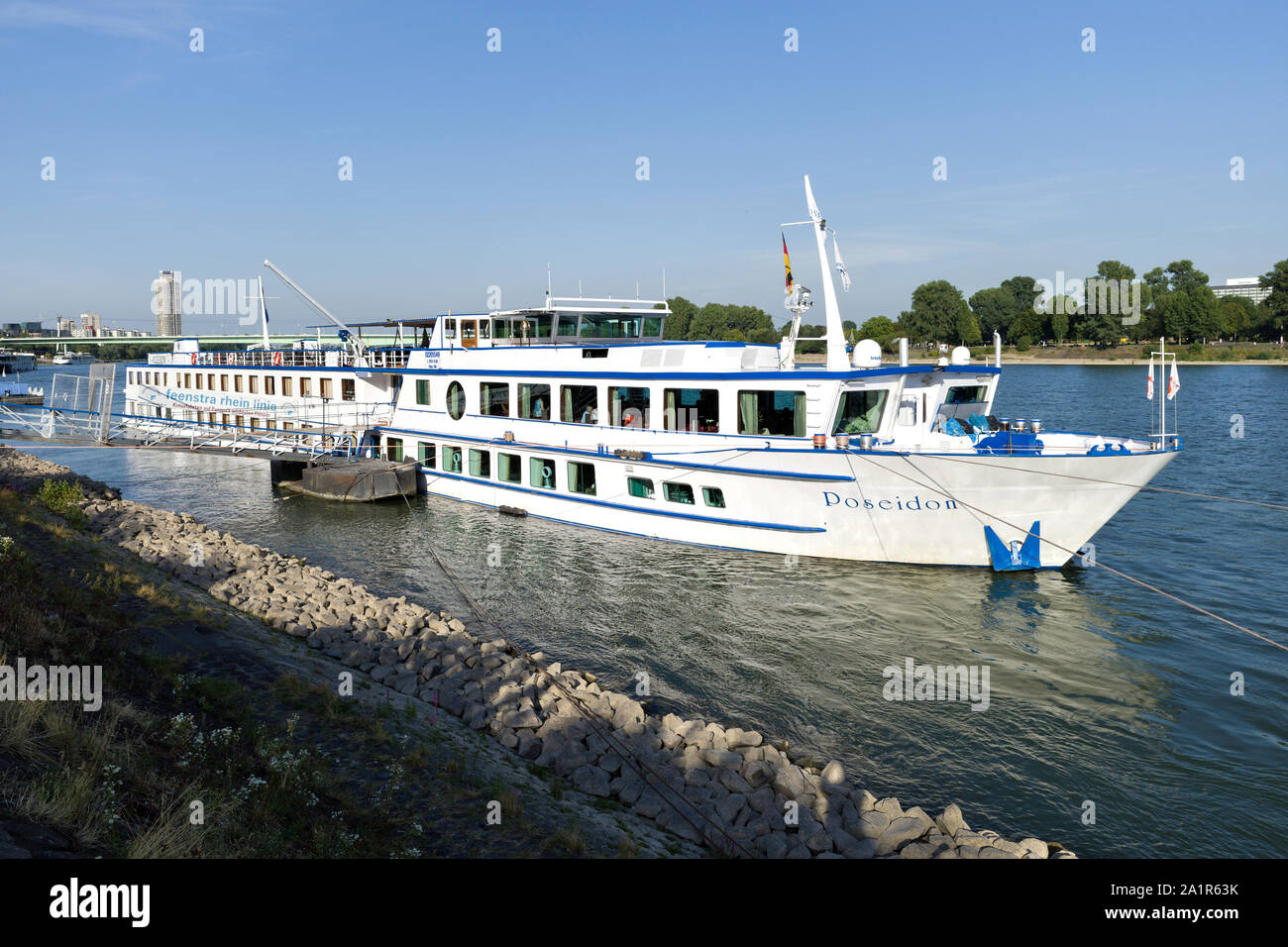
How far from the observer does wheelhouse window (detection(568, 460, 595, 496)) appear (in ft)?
82.5

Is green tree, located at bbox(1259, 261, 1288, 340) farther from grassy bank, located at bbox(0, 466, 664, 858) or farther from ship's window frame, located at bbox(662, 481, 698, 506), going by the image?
grassy bank, located at bbox(0, 466, 664, 858)

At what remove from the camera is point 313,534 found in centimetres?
2547

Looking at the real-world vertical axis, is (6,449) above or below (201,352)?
below

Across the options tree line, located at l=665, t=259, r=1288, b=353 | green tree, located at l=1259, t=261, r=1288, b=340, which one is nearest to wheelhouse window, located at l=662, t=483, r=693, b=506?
tree line, located at l=665, t=259, r=1288, b=353

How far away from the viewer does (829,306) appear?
21.1 metres

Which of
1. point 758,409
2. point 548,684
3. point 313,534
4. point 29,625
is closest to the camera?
point 29,625

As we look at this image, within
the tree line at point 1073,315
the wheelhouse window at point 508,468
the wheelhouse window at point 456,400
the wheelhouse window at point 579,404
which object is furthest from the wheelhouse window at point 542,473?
the tree line at point 1073,315

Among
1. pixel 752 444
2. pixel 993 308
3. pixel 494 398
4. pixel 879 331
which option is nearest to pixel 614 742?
pixel 752 444

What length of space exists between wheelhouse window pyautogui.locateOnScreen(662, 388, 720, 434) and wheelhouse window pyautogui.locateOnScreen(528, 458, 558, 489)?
16.9 feet

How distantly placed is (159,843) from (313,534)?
813 inches

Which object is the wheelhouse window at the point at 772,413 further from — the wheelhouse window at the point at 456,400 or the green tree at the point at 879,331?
the green tree at the point at 879,331

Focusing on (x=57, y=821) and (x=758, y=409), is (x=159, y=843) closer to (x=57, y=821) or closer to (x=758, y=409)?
(x=57, y=821)
